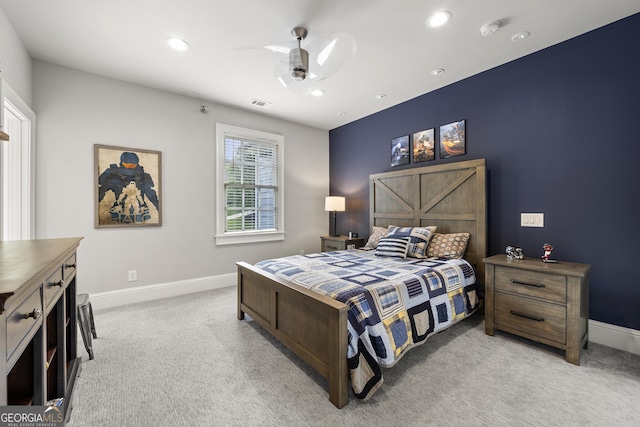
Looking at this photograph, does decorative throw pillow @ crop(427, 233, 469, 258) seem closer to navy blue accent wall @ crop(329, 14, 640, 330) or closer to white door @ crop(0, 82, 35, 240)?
navy blue accent wall @ crop(329, 14, 640, 330)

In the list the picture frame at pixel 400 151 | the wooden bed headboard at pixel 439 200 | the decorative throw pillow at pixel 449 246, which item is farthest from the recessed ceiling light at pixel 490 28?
the decorative throw pillow at pixel 449 246

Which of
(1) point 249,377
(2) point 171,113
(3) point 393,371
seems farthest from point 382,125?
(1) point 249,377

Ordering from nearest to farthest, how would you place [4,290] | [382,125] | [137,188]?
[4,290] < [137,188] < [382,125]

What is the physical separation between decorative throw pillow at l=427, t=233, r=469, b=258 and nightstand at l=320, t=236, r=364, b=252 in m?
1.46

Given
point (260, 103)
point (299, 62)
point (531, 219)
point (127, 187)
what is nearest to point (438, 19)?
point (299, 62)

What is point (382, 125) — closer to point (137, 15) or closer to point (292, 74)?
point (292, 74)

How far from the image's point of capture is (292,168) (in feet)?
16.2

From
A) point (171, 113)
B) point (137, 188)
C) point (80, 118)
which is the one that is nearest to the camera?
point (80, 118)

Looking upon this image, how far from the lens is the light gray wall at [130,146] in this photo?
9.89ft

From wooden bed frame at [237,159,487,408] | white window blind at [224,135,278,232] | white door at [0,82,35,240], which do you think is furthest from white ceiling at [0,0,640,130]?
wooden bed frame at [237,159,487,408]

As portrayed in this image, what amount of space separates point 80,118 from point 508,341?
4935 mm

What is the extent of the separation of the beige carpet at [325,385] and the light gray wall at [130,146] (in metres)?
1.10

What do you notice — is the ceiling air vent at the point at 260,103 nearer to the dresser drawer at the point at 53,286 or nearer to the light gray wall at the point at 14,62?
the light gray wall at the point at 14,62

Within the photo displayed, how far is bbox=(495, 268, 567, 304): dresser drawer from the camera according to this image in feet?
7.35
